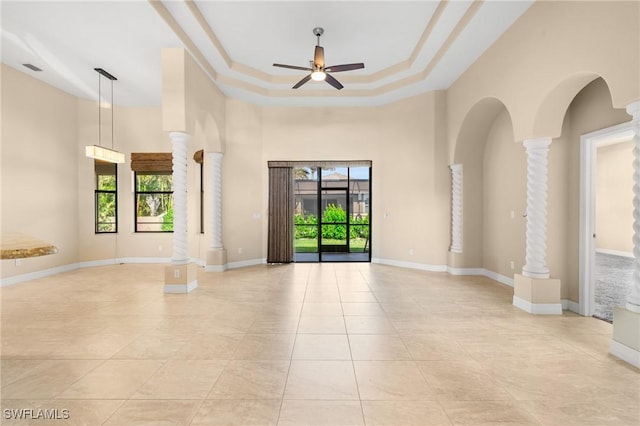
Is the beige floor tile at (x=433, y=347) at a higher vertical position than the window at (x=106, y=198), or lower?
lower

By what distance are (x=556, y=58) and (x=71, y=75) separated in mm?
8283

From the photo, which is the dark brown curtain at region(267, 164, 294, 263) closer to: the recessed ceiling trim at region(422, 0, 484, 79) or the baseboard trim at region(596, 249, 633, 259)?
the recessed ceiling trim at region(422, 0, 484, 79)

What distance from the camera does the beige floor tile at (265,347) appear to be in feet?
9.89

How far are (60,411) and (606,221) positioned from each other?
506 inches

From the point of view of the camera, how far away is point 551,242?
454 centimetres

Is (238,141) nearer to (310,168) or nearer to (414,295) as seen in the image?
(310,168)

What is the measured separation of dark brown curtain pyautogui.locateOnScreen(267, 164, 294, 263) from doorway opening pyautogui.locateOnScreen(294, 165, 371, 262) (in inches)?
25.1

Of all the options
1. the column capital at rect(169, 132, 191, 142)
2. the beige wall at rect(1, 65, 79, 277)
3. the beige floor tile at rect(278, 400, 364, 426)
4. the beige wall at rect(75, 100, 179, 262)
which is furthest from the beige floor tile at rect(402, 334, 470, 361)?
the beige wall at rect(1, 65, 79, 277)

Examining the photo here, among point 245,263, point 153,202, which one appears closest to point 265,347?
point 245,263

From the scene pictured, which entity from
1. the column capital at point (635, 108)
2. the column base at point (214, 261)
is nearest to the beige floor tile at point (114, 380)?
the column base at point (214, 261)

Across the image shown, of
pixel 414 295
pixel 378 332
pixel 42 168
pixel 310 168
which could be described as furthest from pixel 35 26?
pixel 414 295

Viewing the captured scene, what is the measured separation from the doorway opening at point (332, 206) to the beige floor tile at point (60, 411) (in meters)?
6.21

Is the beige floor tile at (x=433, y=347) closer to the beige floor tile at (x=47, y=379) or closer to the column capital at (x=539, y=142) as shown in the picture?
the column capital at (x=539, y=142)

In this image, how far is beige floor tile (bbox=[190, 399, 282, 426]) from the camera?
208 centimetres
